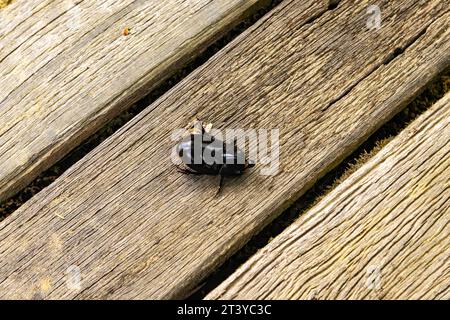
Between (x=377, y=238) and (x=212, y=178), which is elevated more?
(x=212, y=178)

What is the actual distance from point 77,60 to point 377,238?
4.37 ft

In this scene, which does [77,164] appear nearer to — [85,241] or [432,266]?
[85,241]

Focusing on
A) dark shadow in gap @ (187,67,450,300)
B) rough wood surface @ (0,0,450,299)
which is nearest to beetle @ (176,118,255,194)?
rough wood surface @ (0,0,450,299)

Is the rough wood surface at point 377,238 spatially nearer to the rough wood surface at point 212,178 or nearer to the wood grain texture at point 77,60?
the rough wood surface at point 212,178

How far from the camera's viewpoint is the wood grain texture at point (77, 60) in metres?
2.05

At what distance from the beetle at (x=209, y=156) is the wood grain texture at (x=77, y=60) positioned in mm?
306

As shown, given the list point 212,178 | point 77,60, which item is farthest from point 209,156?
point 77,60

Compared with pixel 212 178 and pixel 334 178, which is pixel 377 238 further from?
A: pixel 212 178

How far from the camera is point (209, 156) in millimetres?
1971

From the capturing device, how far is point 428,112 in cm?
204

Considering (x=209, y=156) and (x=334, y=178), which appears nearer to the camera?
(x=209, y=156)

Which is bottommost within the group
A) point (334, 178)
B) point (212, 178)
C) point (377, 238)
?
point (377, 238)
